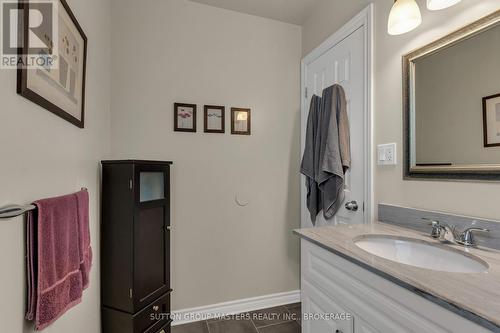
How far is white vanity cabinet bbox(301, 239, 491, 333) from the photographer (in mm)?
646

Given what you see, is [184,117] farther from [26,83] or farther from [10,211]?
[10,211]

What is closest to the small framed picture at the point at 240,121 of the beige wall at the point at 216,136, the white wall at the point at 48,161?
the beige wall at the point at 216,136

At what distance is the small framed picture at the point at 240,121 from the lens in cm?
211

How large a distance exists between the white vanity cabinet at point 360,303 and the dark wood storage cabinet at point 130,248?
96 centimetres

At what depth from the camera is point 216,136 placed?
2.07 m

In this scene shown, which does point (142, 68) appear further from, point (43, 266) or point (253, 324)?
point (253, 324)

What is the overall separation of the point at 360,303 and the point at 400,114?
1025 mm

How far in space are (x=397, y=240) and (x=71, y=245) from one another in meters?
1.41

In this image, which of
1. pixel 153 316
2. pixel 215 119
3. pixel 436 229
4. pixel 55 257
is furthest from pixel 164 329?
pixel 436 229

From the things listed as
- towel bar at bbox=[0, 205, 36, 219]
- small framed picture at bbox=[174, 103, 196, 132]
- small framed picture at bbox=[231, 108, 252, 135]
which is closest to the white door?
small framed picture at bbox=[231, 108, 252, 135]

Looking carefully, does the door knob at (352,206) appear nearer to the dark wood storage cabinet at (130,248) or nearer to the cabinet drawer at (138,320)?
the dark wood storage cabinet at (130,248)

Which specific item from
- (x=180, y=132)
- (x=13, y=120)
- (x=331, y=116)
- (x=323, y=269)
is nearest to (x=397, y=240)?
(x=323, y=269)

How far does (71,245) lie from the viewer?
0.95 metres

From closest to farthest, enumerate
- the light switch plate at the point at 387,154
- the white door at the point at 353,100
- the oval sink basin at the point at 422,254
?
1. the oval sink basin at the point at 422,254
2. the light switch plate at the point at 387,154
3. the white door at the point at 353,100
